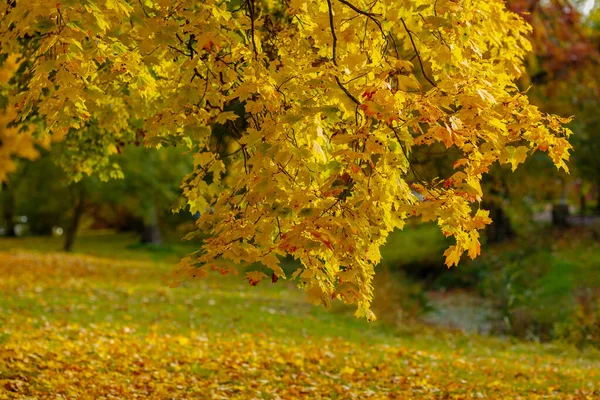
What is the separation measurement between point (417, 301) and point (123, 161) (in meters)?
18.4

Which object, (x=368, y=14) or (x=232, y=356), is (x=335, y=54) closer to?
(x=368, y=14)

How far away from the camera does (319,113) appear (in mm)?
4496

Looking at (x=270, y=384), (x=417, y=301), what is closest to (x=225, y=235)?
(x=270, y=384)

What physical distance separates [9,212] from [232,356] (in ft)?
134

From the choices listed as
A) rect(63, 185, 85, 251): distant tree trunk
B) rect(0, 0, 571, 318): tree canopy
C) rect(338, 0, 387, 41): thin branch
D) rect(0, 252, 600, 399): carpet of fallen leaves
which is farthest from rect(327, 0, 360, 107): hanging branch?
rect(63, 185, 85, 251): distant tree trunk

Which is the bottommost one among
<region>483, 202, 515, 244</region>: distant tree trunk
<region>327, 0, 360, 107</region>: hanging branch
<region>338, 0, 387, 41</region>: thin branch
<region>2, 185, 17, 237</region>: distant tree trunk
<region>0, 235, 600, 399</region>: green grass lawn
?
<region>0, 235, 600, 399</region>: green grass lawn

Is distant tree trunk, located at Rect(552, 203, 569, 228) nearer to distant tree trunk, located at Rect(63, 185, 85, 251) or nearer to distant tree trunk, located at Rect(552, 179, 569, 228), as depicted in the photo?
distant tree trunk, located at Rect(552, 179, 569, 228)

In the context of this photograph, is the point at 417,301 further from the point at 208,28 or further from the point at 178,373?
the point at 208,28

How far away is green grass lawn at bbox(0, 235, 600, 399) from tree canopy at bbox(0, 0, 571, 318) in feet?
11.3

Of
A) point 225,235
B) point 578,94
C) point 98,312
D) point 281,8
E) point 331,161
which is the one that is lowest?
point 98,312

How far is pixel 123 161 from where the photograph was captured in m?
32.8

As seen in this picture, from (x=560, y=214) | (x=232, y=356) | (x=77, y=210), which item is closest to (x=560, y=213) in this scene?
(x=560, y=214)

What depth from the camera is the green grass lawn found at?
25.4ft

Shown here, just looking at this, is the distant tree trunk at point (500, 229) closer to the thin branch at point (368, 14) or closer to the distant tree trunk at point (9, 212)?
the thin branch at point (368, 14)
